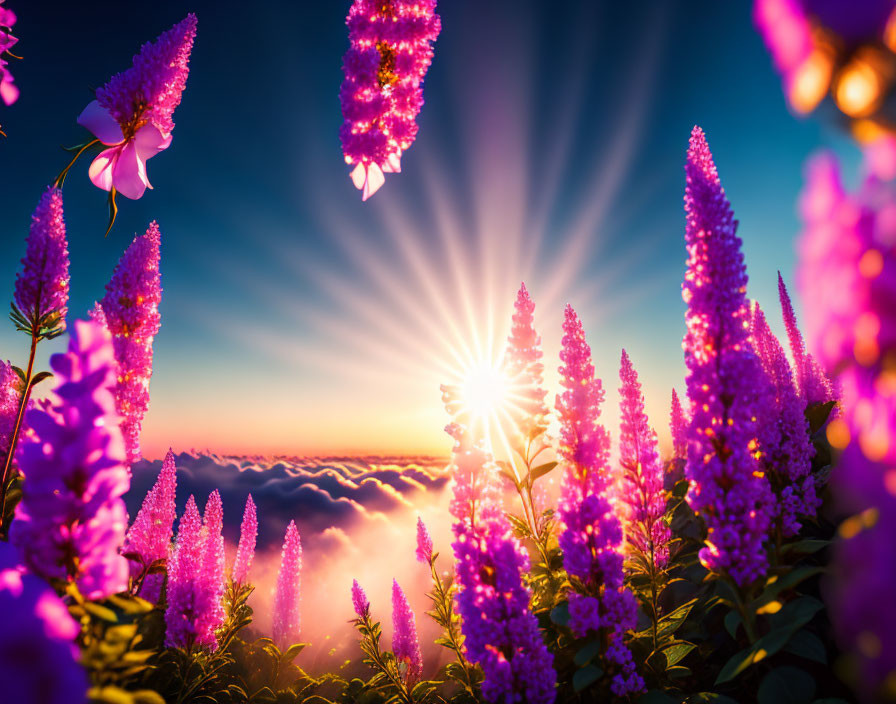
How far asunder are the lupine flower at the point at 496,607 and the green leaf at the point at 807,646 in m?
1.34

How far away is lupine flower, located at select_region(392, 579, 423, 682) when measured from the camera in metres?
4.36

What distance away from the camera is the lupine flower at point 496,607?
210 cm

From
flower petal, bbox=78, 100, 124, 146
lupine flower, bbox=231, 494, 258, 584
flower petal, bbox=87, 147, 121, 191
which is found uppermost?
flower petal, bbox=78, 100, 124, 146

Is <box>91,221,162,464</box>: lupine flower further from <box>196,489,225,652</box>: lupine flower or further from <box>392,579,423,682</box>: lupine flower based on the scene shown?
<box>392,579,423,682</box>: lupine flower

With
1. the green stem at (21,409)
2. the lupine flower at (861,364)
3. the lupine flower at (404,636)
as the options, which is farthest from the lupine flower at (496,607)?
the lupine flower at (404,636)

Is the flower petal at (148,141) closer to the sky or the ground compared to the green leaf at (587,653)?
closer to the sky

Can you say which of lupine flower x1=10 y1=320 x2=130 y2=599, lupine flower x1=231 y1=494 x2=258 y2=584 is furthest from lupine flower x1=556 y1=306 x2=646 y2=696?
lupine flower x1=231 y1=494 x2=258 y2=584

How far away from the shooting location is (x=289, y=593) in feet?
17.5

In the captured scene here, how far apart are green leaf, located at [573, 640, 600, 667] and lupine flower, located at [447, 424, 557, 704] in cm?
20

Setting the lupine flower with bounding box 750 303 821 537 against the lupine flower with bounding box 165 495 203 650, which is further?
the lupine flower with bounding box 750 303 821 537

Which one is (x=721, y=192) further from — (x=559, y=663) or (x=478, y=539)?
(x=559, y=663)

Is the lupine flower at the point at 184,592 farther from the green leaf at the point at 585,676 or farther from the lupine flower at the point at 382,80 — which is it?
the lupine flower at the point at 382,80

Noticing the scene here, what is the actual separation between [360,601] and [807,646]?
3607 mm

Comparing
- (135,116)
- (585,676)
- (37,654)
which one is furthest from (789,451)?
(135,116)
